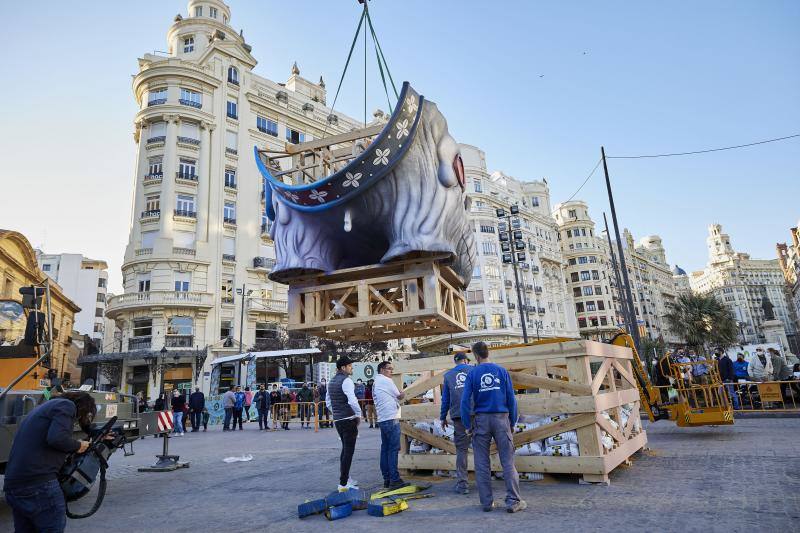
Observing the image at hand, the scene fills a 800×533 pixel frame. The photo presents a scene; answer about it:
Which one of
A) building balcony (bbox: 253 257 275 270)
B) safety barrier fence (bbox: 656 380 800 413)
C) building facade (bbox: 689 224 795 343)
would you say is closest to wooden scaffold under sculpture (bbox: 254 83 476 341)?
safety barrier fence (bbox: 656 380 800 413)

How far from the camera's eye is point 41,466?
11.7 feet

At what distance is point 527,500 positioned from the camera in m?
5.29

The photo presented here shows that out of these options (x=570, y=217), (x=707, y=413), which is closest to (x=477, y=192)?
(x=570, y=217)

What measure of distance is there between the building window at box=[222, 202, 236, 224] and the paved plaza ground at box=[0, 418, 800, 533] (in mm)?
31336

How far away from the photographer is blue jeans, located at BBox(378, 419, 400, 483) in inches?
248

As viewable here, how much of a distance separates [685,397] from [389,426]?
7.62 meters

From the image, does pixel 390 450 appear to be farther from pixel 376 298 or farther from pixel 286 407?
pixel 286 407

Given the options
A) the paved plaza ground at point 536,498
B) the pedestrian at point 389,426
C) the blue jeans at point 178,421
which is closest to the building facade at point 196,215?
the blue jeans at point 178,421

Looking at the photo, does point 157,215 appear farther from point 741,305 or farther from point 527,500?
point 741,305

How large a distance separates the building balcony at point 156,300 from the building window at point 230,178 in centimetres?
999

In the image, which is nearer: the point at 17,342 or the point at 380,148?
the point at 380,148

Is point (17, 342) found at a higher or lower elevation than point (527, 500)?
higher

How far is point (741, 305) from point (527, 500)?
17305 cm

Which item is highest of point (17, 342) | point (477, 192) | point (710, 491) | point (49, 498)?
point (477, 192)
